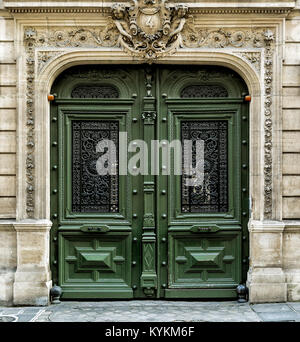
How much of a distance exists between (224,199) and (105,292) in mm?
2247

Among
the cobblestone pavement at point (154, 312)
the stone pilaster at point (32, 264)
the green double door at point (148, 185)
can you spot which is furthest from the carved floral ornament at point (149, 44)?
the cobblestone pavement at point (154, 312)

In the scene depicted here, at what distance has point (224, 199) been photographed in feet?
28.0

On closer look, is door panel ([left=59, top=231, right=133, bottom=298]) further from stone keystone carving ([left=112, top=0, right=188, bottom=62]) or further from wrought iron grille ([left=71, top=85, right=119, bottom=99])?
stone keystone carving ([left=112, top=0, right=188, bottom=62])

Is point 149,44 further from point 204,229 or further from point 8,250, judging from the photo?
point 8,250

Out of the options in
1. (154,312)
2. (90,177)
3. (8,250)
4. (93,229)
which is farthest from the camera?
(90,177)

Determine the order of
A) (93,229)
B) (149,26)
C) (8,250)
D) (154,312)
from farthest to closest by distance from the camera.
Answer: (93,229) → (8,250) → (149,26) → (154,312)

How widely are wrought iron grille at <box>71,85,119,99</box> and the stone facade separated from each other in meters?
0.45

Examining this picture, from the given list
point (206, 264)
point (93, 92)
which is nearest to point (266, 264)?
point (206, 264)

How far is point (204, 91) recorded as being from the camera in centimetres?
855

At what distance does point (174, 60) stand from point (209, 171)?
1724mm

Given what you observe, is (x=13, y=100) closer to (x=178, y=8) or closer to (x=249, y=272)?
(x=178, y=8)

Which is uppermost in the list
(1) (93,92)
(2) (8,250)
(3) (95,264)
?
(1) (93,92)

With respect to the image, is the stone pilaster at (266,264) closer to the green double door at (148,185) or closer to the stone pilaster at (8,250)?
→ the green double door at (148,185)

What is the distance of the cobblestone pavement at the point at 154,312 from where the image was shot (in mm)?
7484
